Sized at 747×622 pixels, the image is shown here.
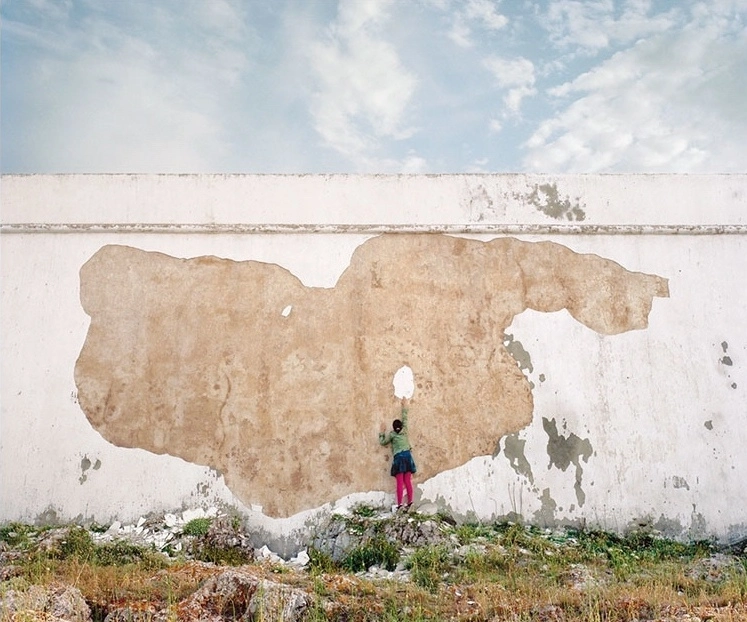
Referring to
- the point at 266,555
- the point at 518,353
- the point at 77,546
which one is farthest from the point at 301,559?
the point at 518,353

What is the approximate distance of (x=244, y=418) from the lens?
705 centimetres

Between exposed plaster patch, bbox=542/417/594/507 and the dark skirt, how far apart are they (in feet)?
5.29

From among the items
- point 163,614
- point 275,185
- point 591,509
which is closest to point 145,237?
point 275,185

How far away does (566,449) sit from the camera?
23.0 ft

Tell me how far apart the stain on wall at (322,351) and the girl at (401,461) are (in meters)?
0.21

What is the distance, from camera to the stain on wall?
22.8 feet

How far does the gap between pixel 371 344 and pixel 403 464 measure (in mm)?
1467

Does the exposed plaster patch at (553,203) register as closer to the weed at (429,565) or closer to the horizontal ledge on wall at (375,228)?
the horizontal ledge on wall at (375,228)

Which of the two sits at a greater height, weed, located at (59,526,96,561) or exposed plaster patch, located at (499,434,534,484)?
exposed plaster patch, located at (499,434,534,484)

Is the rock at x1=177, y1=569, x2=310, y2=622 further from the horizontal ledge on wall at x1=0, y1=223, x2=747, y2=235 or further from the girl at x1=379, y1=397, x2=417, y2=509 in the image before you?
the horizontal ledge on wall at x1=0, y1=223, x2=747, y2=235

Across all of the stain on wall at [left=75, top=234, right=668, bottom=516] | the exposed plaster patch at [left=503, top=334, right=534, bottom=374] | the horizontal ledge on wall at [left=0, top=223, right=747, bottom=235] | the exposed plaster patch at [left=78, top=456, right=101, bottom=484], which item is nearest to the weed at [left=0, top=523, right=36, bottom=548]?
the exposed plaster patch at [left=78, top=456, right=101, bottom=484]

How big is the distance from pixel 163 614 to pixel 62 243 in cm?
534

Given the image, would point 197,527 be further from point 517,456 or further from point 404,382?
Answer: point 517,456

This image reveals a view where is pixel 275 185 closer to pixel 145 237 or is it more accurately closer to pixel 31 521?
pixel 145 237
